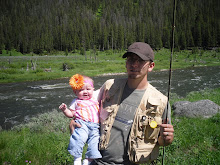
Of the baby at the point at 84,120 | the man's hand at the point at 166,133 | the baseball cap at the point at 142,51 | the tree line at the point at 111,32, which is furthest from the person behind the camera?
the tree line at the point at 111,32

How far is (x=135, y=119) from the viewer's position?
1.96 metres

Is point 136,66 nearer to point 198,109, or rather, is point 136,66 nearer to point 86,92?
point 86,92

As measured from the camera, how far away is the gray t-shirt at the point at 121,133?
6.56ft

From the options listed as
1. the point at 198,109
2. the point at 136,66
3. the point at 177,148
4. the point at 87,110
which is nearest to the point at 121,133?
the point at 87,110

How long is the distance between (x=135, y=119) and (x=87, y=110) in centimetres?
67

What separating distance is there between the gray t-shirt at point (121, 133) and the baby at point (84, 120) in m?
0.14

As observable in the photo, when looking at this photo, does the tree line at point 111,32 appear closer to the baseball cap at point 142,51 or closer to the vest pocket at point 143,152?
the baseball cap at point 142,51

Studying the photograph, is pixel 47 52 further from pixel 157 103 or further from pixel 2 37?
pixel 157 103

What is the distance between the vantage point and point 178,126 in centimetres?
598

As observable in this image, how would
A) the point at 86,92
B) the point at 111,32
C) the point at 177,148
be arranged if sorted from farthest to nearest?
the point at 111,32, the point at 177,148, the point at 86,92

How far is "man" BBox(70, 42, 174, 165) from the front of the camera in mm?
1911

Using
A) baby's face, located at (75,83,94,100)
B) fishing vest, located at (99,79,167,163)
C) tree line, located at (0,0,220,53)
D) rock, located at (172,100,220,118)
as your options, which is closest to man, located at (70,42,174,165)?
fishing vest, located at (99,79,167,163)

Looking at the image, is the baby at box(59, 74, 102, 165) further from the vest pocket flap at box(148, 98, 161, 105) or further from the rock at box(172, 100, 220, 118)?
the rock at box(172, 100, 220, 118)

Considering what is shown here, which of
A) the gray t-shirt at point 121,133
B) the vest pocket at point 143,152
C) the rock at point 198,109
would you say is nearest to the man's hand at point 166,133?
the vest pocket at point 143,152
